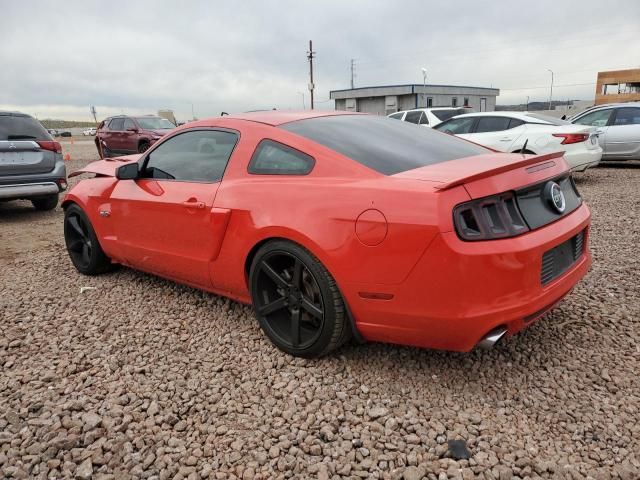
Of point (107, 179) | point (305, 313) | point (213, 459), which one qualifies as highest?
point (107, 179)

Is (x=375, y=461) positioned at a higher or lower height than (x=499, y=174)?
lower

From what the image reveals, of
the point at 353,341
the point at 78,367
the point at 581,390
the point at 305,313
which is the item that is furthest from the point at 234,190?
the point at 581,390

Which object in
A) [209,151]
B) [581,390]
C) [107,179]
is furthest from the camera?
[107,179]

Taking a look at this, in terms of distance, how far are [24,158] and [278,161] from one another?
580 cm

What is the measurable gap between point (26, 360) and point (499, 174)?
9.49 ft

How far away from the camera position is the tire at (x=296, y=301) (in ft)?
8.16

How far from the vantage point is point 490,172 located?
2.20 meters

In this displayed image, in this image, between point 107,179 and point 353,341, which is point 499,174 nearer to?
point 353,341

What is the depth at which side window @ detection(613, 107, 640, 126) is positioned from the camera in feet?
32.4

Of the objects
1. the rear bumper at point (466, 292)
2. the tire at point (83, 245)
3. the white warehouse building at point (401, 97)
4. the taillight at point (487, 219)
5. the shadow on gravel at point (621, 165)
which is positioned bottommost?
the shadow on gravel at point (621, 165)

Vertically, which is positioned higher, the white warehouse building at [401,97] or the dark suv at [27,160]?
the white warehouse building at [401,97]

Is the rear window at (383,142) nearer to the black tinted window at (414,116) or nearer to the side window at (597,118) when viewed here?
the side window at (597,118)

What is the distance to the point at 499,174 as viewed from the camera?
2.23 m

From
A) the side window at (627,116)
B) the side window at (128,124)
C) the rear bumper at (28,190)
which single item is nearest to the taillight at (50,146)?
the rear bumper at (28,190)
